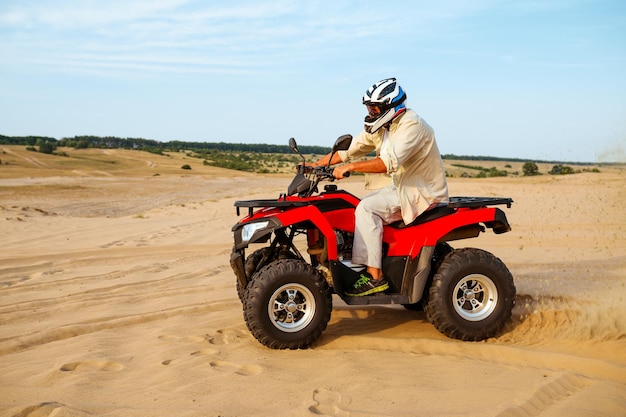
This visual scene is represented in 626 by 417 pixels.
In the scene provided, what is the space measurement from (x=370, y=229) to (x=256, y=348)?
155 cm

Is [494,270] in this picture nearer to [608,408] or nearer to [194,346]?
[608,408]

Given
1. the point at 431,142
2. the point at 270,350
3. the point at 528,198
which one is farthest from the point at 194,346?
the point at 528,198

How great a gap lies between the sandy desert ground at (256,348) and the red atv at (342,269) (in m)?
0.26

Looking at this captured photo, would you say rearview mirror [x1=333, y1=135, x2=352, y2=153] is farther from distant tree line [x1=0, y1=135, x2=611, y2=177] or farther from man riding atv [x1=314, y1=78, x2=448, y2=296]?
distant tree line [x1=0, y1=135, x2=611, y2=177]

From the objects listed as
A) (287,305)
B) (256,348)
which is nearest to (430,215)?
(287,305)

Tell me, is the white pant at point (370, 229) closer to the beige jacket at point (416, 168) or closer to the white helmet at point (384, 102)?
the beige jacket at point (416, 168)

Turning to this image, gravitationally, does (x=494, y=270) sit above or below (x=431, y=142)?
below

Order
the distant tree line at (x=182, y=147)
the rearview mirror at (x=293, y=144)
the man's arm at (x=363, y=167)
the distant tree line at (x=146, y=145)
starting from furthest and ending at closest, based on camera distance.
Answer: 1. the distant tree line at (x=146, y=145)
2. the distant tree line at (x=182, y=147)
3. the rearview mirror at (x=293, y=144)
4. the man's arm at (x=363, y=167)

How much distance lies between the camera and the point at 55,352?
5.70m

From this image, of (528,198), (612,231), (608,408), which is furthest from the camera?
(528,198)

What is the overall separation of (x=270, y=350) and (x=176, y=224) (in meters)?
11.0

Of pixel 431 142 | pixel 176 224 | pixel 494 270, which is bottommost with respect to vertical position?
pixel 176 224

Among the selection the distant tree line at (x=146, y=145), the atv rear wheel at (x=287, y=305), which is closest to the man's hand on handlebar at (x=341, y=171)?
the atv rear wheel at (x=287, y=305)

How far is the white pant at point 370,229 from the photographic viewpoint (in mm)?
6047
